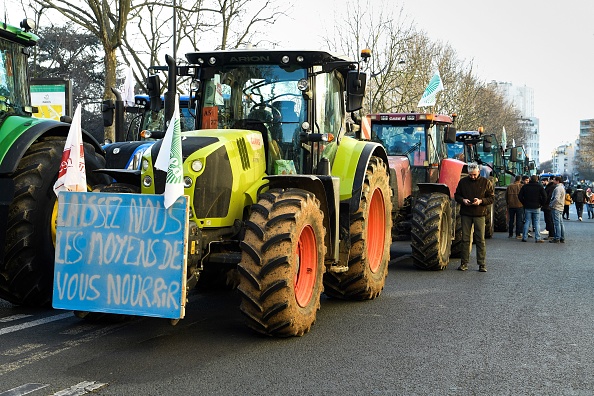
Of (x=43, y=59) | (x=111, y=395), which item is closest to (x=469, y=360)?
(x=111, y=395)

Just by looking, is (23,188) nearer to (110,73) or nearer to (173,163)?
(173,163)

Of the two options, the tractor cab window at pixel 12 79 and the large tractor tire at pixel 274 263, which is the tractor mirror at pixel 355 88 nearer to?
the large tractor tire at pixel 274 263

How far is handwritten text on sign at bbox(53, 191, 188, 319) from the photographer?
6242 millimetres

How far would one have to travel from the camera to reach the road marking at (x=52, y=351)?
5914 mm

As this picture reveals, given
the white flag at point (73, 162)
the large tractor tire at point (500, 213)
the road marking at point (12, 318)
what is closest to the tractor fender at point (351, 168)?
the white flag at point (73, 162)

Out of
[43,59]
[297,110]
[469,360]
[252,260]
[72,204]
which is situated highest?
[43,59]

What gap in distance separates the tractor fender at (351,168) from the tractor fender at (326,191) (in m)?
0.64

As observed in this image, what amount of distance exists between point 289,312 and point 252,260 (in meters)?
0.57

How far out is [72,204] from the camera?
21.4 feet

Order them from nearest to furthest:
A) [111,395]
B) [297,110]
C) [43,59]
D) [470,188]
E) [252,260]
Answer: [111,395] < [252,260] < [297,110] < [470,188] < [43,59]

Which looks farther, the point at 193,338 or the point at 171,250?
the point at 193,338

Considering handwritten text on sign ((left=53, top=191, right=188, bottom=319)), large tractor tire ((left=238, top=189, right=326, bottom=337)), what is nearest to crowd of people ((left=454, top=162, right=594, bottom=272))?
large tractor tire ((left=238, top=189, right=326, bottom=337))

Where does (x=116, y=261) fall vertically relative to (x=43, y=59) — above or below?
below

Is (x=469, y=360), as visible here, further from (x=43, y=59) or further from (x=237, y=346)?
(x=43, y=59)
